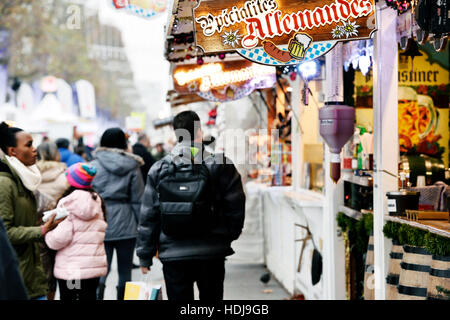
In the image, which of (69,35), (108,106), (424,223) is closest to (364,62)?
(424,223)

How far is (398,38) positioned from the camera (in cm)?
545

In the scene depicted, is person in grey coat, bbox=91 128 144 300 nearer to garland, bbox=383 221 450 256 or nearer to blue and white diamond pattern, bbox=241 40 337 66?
garland, bbox=383 221 450 256

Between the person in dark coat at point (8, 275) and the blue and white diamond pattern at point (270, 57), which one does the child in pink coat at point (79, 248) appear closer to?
the blue and white diamond pattern at point (270, 57)

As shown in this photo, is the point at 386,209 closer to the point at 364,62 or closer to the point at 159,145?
the point at 364,62

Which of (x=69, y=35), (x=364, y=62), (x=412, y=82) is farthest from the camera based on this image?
(x=69, y=35)

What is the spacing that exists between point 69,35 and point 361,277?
40061 millimetres

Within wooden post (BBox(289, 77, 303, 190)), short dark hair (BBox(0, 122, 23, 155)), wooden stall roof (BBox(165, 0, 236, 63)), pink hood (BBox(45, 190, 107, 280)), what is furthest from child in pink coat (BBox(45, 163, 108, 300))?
wooden post (BBox(289, 77, 303, 190))

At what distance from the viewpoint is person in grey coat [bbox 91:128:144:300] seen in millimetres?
7348

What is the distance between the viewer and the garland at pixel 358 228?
6.19m

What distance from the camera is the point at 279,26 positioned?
440 centimetres

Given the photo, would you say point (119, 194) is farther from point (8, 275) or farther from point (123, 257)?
point (8, 275)

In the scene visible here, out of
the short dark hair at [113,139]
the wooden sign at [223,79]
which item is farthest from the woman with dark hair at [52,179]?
the wooden sign at [223,79]

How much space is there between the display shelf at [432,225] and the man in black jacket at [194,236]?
120 cm

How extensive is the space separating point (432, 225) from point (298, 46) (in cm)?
149
